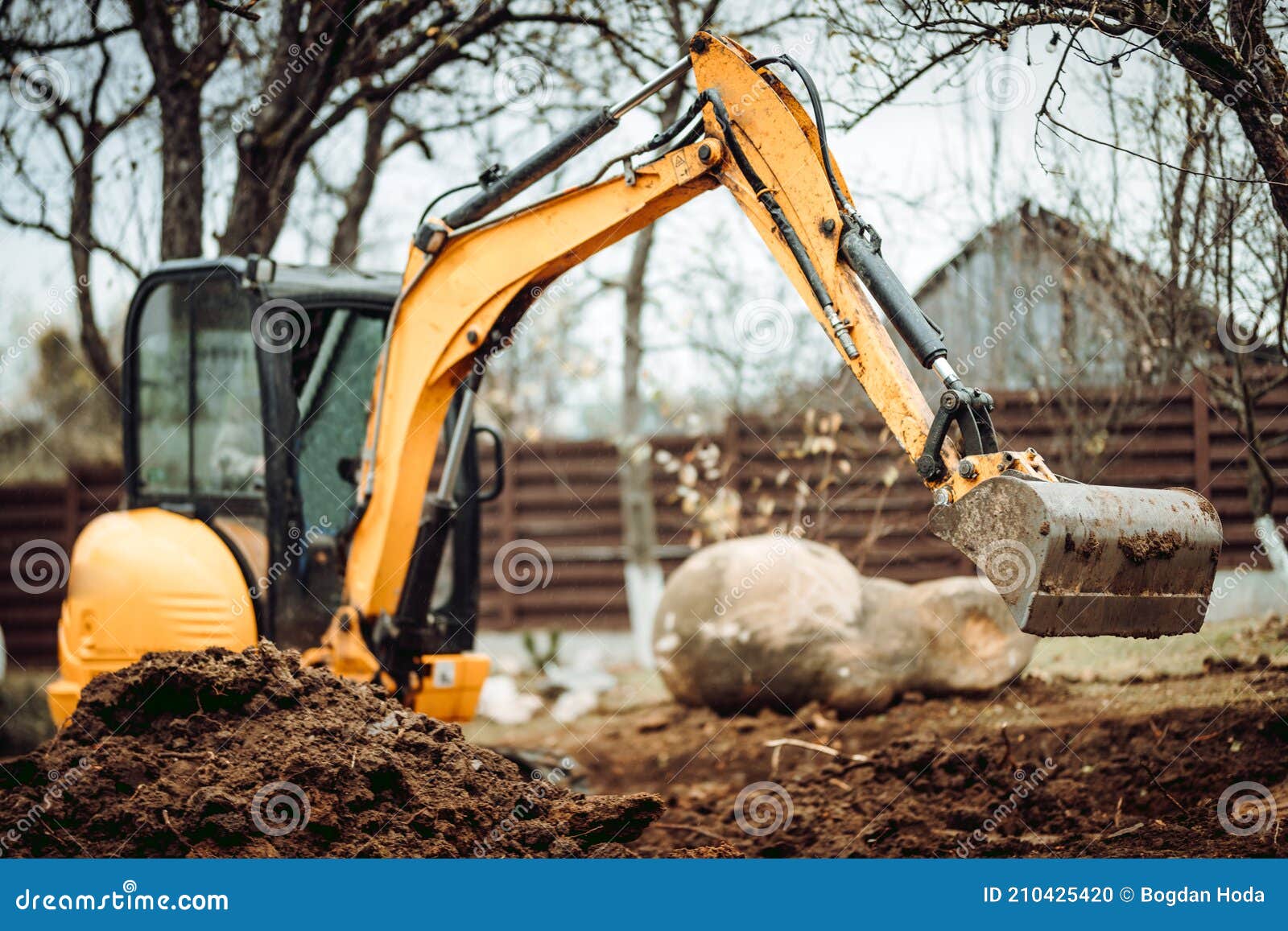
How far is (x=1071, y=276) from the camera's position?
6.87 meters

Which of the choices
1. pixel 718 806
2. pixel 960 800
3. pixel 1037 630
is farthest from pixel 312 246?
pixel 1037 630

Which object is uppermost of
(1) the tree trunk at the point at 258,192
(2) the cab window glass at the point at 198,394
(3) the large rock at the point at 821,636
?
(1) the tree trunk at the point at 258,192

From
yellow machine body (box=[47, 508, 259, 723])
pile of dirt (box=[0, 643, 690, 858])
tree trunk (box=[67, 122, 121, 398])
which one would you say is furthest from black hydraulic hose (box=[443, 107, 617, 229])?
tree trunk (box=[67, 122, 121, 398])

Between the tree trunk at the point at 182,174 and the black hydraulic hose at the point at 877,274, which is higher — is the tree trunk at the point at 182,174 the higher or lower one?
the higher one

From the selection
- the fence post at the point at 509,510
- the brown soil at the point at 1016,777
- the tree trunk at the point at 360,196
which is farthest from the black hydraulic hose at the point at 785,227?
the fence post at the point at 509,510

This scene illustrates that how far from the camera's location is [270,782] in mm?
3664

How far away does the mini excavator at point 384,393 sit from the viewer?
3.97 metres

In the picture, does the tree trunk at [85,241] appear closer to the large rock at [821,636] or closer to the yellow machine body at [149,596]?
the yellow machine body at [149,596]

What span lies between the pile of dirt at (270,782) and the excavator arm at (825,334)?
0.94 metres

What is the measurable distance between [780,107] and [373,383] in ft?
7.23

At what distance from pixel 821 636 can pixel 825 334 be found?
3272 mm

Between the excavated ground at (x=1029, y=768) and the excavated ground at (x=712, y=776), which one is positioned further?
the excavated ground at (x=1029, y=768)

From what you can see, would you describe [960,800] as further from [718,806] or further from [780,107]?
[780,107]

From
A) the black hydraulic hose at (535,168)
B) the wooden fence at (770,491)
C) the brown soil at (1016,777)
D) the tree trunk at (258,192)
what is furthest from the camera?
the wooden fence at (770,491)
